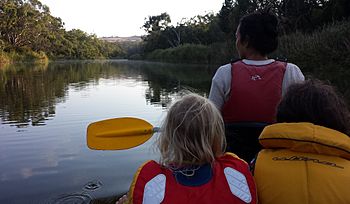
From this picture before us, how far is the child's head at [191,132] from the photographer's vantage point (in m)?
1.29

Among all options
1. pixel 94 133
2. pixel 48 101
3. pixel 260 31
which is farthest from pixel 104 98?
pixel 260 31

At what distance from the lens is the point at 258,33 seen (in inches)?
75.6

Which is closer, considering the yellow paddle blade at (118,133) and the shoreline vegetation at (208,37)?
the yellow paddle blade at (118,133)

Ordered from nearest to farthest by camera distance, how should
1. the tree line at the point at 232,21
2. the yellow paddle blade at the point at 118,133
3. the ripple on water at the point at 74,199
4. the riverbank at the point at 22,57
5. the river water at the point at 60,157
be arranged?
the yellow paddle blade at the point at 118,133, the ripple on water at the point at 74,199, the river water at the point at 60,157, the tree line at the point at 232,21, the riverbank at the point at 22,57

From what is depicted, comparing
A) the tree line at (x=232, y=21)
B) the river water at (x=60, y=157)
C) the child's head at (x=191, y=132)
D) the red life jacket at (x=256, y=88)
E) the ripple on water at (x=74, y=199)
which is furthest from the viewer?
the tree line at (x=232, y=21)

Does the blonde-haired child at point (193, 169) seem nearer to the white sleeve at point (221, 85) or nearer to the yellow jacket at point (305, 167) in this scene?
the yellow jacket at point (305, 167)

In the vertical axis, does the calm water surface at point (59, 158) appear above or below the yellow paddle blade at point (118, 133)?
below

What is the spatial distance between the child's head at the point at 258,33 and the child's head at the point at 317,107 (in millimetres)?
605

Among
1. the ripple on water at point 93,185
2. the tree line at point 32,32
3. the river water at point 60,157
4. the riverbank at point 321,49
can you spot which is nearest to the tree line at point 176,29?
the tree line at point 32,32

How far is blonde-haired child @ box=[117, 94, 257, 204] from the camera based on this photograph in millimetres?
1247

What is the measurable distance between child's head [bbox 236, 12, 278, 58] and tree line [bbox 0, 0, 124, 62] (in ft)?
134

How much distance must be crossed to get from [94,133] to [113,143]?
14 centimetres

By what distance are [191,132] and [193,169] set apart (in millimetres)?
126

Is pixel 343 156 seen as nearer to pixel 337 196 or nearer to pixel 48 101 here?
pixel 337 196
